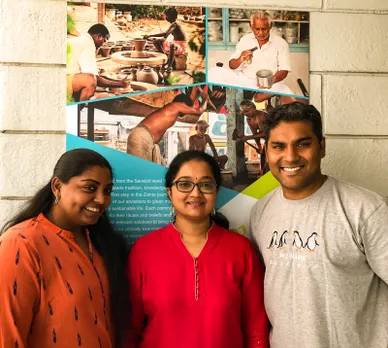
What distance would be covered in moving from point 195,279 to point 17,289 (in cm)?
69

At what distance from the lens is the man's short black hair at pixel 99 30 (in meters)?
1.98

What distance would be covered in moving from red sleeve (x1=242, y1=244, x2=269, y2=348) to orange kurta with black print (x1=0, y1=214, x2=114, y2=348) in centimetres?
61

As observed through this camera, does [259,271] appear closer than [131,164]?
Yes

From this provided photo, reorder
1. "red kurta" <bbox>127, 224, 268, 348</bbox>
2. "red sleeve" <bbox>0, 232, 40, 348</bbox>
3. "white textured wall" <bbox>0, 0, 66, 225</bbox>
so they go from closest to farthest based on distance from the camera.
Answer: "red sleeve" <bbox>0, 232, 40, 348</bbox> < "red kurta" <bbox>127, 224, 268, 348</bbox> < "white textured wall" <bbox>0, 0, 66, 225</bbox>

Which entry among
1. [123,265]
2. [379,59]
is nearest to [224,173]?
[123,265]

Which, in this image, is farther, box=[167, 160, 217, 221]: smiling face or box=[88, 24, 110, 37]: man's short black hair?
box=[88, 24, 110, 37]: man's short black hair

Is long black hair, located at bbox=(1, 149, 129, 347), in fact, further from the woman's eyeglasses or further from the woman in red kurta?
the woman's eyeglasses

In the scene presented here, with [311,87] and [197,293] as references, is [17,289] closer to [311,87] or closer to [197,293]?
[197,293]

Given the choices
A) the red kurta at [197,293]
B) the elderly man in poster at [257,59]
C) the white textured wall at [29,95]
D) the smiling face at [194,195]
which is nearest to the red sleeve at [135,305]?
the red kurta at [197,293]

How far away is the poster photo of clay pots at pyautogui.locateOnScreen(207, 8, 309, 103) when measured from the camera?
6.72 feet

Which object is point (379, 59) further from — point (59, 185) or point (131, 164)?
point (59, 185)

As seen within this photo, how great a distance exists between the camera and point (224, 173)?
2.05 metres

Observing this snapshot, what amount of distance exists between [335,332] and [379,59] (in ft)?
5.13

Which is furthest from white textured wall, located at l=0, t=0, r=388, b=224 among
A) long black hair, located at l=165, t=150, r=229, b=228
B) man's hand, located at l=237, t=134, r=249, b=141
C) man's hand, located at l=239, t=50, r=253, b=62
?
long black hair, located at l=165, t=150, r=229, b=228
